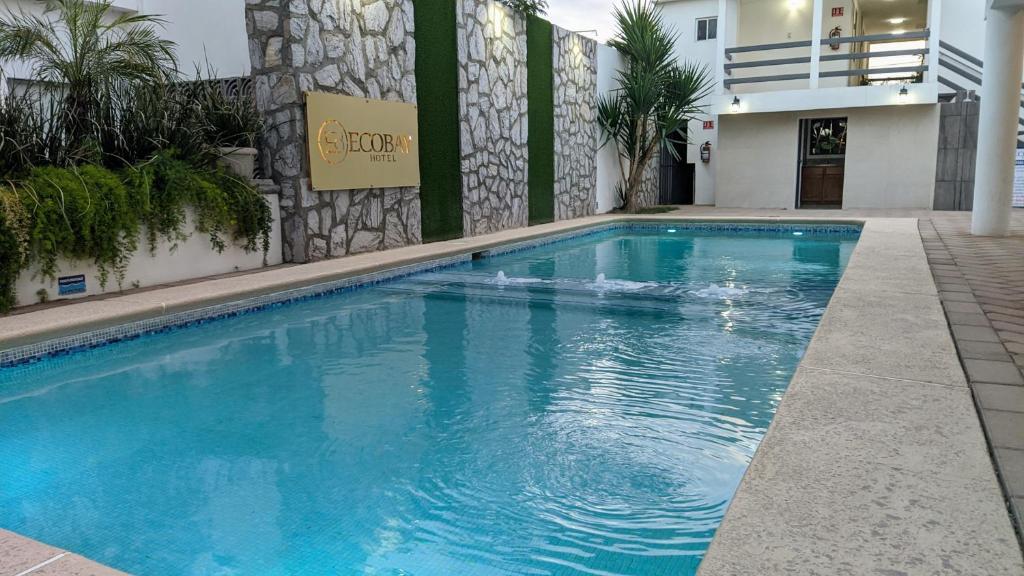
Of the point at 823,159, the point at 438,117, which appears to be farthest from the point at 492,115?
the point at 823,159

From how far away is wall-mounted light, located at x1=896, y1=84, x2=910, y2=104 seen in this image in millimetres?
13023

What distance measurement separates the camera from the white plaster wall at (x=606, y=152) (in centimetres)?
1372

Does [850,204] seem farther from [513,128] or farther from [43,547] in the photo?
[43,547]

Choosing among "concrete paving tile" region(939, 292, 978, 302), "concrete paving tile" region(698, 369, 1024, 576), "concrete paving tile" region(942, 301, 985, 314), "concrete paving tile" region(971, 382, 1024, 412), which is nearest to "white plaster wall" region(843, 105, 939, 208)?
"concrete paving tile" region(939, 292, 978, 302)

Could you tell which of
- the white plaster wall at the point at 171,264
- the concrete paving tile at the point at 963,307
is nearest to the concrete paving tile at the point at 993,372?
the concrete paving tile at the point at 963,307

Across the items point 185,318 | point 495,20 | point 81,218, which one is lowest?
point 185,318

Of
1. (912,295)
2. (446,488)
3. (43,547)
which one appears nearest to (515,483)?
(446,488)

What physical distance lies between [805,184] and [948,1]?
4.73m

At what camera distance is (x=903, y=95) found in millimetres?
13062

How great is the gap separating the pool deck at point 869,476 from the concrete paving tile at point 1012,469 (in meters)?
0.03

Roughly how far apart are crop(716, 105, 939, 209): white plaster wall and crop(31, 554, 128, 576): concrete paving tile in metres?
14.7

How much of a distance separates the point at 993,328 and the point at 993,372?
0.96m

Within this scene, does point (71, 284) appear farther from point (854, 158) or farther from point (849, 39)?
point (854, 158)

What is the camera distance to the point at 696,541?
223 cm
